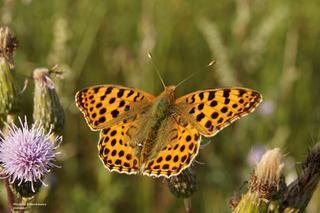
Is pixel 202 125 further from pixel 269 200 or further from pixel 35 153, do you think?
pixel 35 153

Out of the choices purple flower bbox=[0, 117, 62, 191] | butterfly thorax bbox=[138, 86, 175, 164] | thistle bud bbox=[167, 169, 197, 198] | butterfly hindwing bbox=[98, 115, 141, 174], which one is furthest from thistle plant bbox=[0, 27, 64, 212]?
thistle bud bbox=[167, 169, 197, 198]

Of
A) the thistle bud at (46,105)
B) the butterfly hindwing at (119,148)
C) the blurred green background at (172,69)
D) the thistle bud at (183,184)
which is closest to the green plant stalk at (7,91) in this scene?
the thistle bud at (46,105)

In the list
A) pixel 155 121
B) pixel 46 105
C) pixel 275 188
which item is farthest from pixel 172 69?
pixel 275 188

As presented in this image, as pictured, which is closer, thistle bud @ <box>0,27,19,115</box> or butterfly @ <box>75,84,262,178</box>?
butterfly @ <box>75,84,262,178</box>

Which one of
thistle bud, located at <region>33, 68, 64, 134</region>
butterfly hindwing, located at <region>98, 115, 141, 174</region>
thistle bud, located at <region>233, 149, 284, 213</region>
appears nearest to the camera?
thistle bud, located at <region>233, 149, 284, 213</region>

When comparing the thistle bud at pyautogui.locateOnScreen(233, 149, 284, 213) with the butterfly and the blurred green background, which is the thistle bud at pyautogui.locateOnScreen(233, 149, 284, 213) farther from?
the blurred green background

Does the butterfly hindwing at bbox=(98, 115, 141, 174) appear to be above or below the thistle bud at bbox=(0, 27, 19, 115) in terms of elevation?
below

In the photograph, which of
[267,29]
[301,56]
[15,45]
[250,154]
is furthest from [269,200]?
[301,56]
